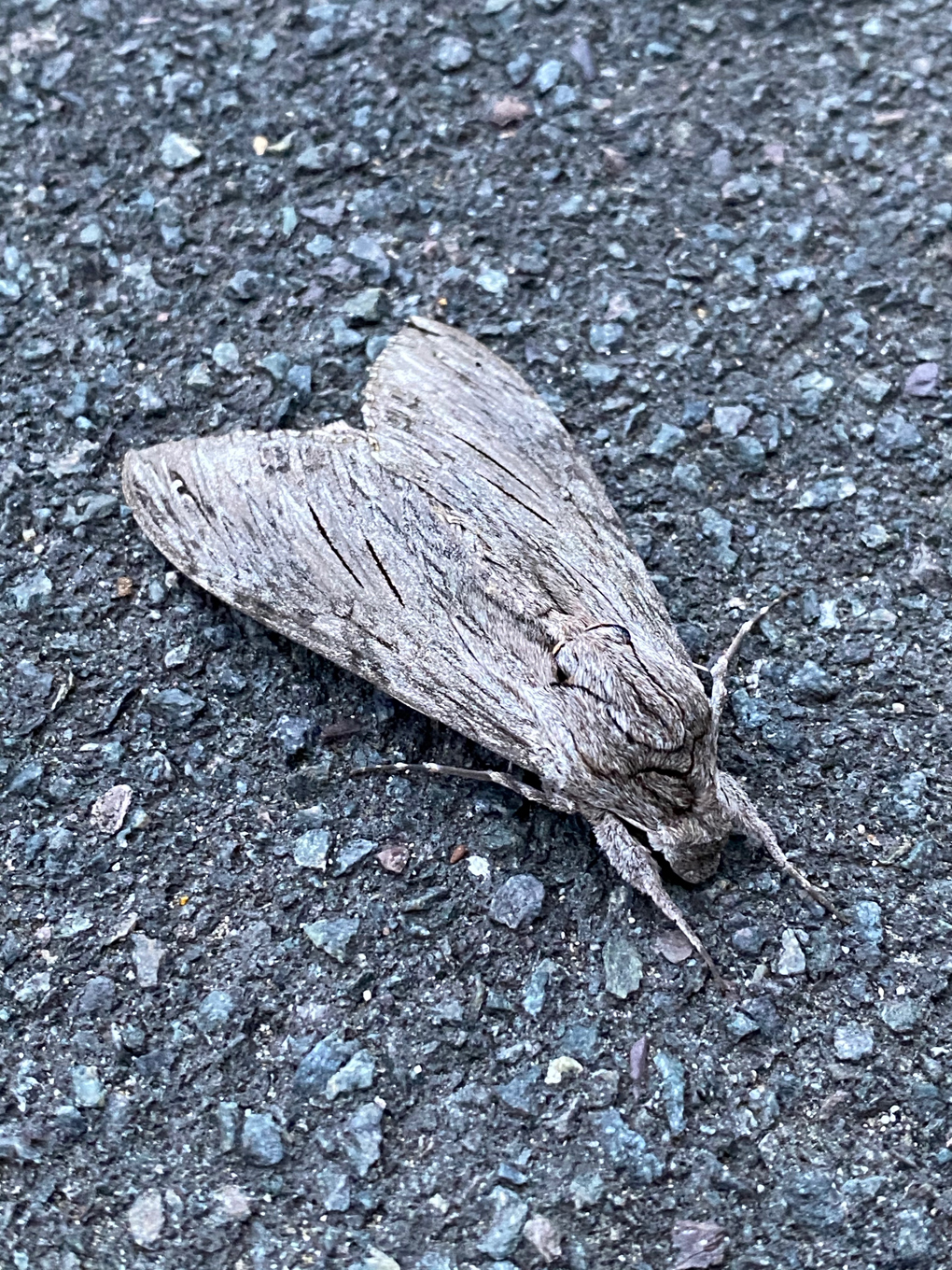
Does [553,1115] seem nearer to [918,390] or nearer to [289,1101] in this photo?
[289,1101]

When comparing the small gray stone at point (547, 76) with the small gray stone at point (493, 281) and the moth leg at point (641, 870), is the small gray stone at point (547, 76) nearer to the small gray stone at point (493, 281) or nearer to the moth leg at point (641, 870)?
the small gray stone at point (493, 281)

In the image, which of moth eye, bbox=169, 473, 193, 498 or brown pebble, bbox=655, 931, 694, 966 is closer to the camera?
brown pebble, bbox=655, 931, 694, 966

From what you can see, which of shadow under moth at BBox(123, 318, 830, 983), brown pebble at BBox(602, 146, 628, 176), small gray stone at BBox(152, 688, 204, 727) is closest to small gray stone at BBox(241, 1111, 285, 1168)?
shadow under moth at BBox(123, 318, 830, 983)

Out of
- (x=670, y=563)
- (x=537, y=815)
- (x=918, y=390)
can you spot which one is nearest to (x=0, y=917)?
(x=537, y=815)

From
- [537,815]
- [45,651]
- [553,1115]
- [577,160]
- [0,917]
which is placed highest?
[577,160]

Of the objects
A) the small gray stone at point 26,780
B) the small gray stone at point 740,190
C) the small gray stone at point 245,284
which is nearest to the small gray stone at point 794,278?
the small gray stone at point 740,190

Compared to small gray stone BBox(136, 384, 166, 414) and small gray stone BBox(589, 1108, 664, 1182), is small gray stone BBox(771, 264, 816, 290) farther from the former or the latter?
small gray stone BBox(589, 1108, 664, 1182)
